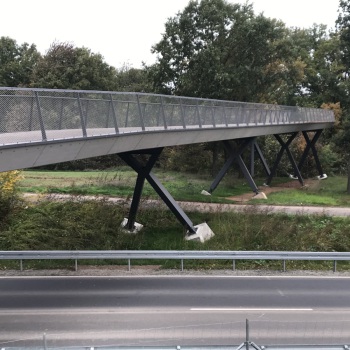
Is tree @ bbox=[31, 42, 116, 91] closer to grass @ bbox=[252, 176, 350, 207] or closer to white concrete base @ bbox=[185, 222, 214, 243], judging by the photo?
grass @ bbox=[252, 176, 350, 207]

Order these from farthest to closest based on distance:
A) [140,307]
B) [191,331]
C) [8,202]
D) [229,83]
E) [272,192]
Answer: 1. [229,83]
2. [272,192]
3. [8,202]
4. [140,307]
5. [191,331]

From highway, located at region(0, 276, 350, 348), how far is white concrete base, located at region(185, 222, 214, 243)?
12.0 ft

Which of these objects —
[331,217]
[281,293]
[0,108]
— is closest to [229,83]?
[331,217]

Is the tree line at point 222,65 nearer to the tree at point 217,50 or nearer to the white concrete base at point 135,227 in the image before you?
the tree at point 217,50

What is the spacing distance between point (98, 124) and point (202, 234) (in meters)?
6.86

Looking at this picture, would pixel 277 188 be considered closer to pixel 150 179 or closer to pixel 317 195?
pixel 317 195

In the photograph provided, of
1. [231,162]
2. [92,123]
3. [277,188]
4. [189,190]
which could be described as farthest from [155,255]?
[277,188]

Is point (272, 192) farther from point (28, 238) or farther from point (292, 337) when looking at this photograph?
point (292, 337)

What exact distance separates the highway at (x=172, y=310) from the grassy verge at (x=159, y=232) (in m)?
2.04

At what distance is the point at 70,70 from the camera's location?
40.6 meters

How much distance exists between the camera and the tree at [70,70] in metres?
40.3

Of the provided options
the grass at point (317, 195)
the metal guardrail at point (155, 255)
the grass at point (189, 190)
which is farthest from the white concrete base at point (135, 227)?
the grass at point (317, 195)

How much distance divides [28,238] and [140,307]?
7.33m

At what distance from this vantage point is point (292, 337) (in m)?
7.60
